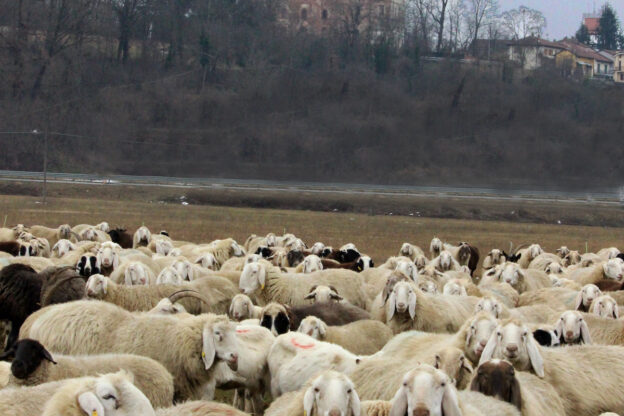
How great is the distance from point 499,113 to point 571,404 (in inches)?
2097

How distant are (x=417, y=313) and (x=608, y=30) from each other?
118307 mm

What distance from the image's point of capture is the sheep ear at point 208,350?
8844 millimetres

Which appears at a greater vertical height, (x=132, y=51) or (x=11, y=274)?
(x=132, y=51)

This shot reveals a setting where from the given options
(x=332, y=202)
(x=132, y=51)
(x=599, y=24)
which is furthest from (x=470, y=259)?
(x=599, y=24)

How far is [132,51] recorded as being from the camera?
7519 centimetres

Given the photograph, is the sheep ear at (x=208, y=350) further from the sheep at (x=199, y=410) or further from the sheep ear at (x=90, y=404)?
the sheep ear at (x=90, y=404)

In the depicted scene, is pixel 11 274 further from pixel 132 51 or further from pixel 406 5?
pixel 406 5

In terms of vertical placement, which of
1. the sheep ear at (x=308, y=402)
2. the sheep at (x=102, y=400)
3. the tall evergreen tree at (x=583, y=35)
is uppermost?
the tall evergreen tree at (x=583, y=35)

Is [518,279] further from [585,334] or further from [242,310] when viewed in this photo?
[242,310]

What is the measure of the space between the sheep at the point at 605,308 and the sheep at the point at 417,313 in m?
1.84

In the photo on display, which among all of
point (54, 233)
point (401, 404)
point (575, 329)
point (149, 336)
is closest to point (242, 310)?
point (149, 336)

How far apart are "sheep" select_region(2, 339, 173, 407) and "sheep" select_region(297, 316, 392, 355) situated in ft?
7.74

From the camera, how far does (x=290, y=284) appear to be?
13742 millimetres

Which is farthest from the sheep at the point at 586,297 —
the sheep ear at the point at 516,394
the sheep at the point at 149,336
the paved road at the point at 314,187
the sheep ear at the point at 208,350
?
the paved road at the point at 314,187
